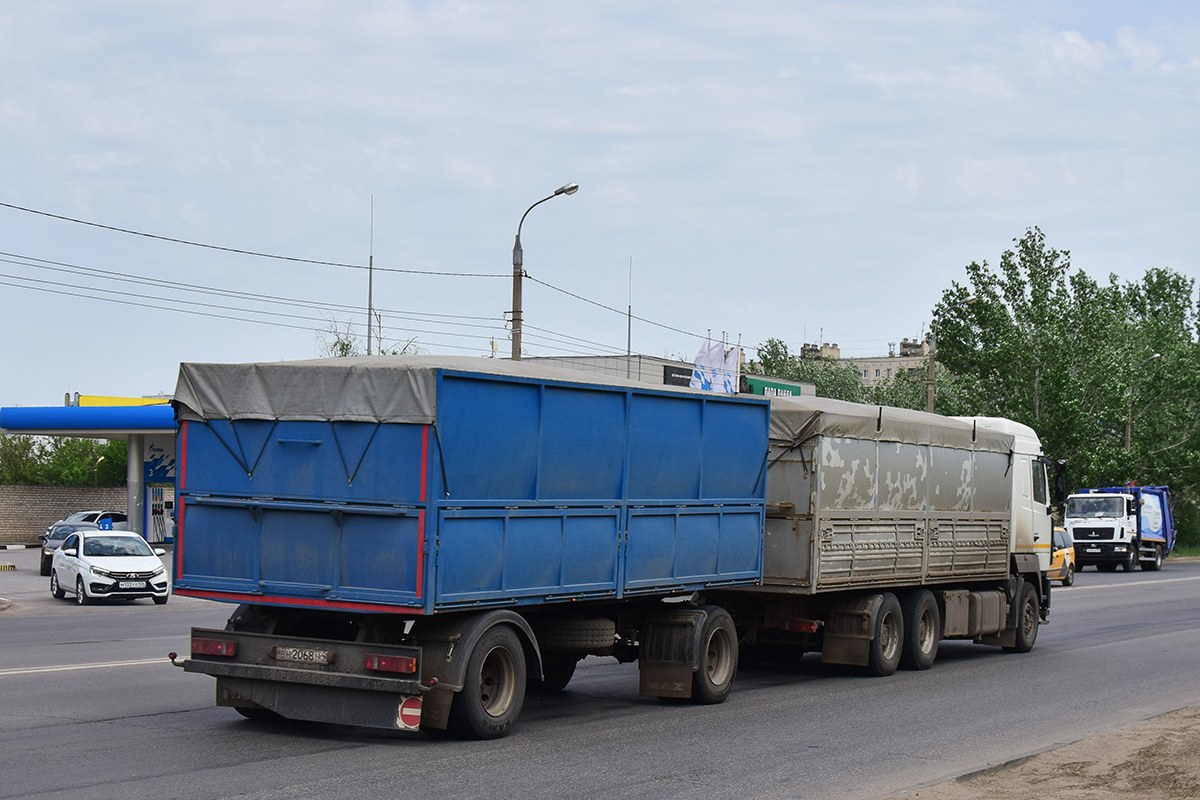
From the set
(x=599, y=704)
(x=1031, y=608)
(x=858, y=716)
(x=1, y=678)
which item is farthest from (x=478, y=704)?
(x=1031, y=608)

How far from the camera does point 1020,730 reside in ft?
36.8

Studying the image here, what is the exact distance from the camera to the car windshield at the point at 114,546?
26.2 metres

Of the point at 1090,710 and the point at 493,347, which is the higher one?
the point at 493,347

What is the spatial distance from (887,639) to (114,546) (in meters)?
17.3

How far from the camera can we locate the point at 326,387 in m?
9.76

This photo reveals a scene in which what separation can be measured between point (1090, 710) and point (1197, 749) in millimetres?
2808

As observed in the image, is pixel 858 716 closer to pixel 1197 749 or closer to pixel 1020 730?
pixel 1020 730

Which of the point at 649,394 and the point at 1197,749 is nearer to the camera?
the point at 1197,749

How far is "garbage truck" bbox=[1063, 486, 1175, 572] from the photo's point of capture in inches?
1795

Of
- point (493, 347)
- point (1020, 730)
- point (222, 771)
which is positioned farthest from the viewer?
point (493, 347)

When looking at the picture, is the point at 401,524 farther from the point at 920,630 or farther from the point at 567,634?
the point at 920,630

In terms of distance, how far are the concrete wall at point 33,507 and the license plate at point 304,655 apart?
48874mm

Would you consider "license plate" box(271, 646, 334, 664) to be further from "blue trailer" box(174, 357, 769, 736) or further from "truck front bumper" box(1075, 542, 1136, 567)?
"truck front bumper" box(1075, 542, 1136, 567)

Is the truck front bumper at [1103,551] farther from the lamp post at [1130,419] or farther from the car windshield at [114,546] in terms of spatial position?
the car windshield at [114,546]
